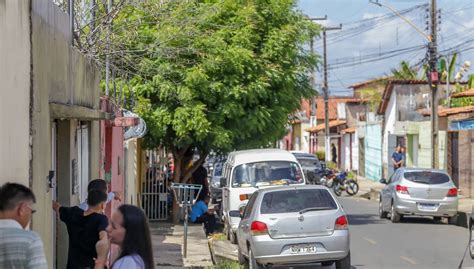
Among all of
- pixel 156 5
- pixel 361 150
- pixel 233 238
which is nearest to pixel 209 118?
pixel 233 238

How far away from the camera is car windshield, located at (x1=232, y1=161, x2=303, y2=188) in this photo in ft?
66.6

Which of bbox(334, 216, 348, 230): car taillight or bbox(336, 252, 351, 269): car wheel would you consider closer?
bbox(334, 216, 348, 230): car taillight

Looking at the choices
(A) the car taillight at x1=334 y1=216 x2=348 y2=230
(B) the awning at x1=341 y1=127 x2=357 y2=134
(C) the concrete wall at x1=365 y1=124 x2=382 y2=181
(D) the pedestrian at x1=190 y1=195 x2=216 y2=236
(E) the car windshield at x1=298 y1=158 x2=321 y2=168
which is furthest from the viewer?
(B) the awning at x1=341 y1=127 x2=357 y2=134

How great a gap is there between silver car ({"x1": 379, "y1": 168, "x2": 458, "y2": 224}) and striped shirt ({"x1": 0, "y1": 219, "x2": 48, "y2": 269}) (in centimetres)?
1988

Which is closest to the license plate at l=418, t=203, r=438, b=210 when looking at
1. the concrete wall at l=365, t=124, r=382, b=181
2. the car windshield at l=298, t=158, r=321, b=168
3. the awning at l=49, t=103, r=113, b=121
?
the awning at l=49, t=103, r=113, b=121

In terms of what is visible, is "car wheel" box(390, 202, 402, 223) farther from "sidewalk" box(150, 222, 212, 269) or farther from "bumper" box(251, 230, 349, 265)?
"bumper" box(251, 230, 349, 265)

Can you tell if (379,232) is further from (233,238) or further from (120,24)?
(120,24)

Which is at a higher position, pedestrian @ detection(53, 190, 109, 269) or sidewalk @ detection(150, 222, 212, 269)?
pedestrian @ detection(53, 190, 109, 269)

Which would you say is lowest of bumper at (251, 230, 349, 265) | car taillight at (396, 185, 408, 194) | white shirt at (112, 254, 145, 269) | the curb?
the curb

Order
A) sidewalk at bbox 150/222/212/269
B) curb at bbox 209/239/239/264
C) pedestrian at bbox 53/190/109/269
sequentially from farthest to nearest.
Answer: curb at bbox 209/239/239/264 < sidewalk at bbox 150/222/212/269 < pedestrian at bbox 53/190/109/269

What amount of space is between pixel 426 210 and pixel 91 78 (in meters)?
14.3

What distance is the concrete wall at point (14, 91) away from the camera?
676 centimetres

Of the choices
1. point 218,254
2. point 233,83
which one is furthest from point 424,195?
point 218,254

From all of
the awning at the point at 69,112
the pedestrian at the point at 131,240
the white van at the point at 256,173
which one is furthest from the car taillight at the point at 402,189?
the pedestrian at the point at 131,240
